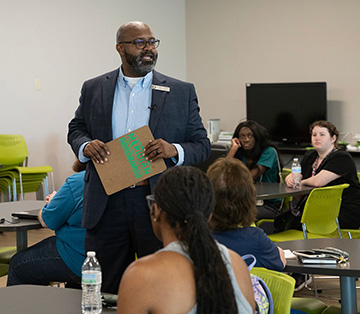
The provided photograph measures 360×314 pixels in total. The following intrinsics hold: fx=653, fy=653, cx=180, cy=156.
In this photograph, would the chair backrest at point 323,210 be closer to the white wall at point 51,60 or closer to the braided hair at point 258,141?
the braided hair at point 258,141

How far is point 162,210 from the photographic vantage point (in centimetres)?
170

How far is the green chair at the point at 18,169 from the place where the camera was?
7738mm

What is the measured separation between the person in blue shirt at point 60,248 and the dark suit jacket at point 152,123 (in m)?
0.56

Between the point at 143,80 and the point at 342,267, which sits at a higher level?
the point at 143,80

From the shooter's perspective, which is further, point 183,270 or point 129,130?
point 129,130

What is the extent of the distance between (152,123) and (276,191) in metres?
2.48

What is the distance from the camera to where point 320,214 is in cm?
495

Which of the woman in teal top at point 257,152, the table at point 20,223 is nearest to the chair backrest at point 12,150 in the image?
the woman in teal top at point 257,152

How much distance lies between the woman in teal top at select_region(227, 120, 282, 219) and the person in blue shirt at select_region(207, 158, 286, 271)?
3.35 meters

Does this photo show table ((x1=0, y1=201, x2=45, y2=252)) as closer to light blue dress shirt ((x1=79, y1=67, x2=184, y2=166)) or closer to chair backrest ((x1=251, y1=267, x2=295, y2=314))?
light blue dress shirt ((x1=79, y1=67, x2=184, y2=166))

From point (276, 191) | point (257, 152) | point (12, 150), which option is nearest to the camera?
point (276, 191)

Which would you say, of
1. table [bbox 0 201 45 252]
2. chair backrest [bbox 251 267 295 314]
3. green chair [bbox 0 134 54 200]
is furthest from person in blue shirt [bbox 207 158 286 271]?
green chair [bbox 0 134 54 200]

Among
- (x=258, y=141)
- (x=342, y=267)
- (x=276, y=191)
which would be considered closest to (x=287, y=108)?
(x=258, y=141)

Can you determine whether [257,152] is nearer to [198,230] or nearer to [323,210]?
[323,210]
